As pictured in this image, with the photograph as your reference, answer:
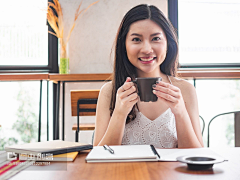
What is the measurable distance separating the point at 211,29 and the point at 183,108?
250 cm

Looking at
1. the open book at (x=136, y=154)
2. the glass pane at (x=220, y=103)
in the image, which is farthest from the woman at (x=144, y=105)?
the glass pane at (x=220, y=103)

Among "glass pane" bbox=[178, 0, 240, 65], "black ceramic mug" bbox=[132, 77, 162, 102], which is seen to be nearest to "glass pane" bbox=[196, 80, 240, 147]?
"glass pane" bbox=[178, 0, 240, 65]

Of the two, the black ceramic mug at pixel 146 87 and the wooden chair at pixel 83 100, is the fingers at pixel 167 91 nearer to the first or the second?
the black ceramic mug at pixel 146 87

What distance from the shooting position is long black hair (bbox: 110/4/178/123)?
1171mm

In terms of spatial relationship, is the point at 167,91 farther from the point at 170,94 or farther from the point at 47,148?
the point at 47,148

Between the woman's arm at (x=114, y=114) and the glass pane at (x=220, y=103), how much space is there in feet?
7.01

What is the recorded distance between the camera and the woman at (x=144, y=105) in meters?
1.02

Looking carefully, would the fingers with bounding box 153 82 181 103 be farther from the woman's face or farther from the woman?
the woman's face

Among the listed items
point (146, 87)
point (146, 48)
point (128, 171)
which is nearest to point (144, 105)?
point (146, 48)

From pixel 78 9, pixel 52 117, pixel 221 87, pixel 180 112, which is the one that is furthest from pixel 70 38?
pixel 180 112

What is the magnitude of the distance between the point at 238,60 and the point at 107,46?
1582 mm

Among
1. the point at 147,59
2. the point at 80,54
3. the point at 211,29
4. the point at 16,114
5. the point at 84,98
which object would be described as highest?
the point at 211,29

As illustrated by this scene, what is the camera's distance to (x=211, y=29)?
3180 mm

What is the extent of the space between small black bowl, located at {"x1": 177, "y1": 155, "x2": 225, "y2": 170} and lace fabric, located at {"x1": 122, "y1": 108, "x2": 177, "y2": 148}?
495 mm
